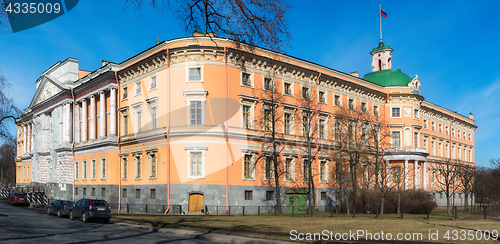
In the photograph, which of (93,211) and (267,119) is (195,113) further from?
(93,211)

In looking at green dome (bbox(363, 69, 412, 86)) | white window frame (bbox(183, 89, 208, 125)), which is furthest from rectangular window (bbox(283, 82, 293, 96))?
green dome (bbox(363, 69, 412, 86))

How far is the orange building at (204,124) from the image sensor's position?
37031 millimetres

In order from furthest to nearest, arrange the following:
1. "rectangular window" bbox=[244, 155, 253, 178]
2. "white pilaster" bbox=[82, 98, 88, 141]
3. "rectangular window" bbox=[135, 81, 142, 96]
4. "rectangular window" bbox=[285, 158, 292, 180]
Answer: "white pilaster" bbox=[82, 98, 88, 141] < "rectangular window" bbox=[285, 158, 292, 180] < "rectangular window" bbox=[135, 81, 142, 96] < "rectangular window" bbox=[244, 155, 253, 178]

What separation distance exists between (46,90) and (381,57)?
52.1 meters

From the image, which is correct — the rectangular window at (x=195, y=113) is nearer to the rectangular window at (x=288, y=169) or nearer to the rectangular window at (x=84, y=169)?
the rectangular window at (x=288, y=169)

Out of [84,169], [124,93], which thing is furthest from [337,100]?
[84,169]

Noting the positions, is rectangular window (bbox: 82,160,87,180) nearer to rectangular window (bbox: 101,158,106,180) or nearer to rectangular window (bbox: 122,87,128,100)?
rectangular window (bbox: 101,158,106,180)

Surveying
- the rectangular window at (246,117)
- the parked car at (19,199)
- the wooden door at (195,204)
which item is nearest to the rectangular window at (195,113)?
the rectangular window at (246,117)

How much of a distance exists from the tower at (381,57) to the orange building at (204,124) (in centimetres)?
725

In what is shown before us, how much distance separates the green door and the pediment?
33.4 metres

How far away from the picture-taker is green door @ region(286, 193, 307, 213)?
42125 millimetres

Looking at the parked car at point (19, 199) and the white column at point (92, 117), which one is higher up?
the white column at point (92, 117)

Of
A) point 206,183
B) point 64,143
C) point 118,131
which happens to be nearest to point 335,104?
point 206,183

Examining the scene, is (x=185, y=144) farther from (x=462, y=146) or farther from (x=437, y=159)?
(x=462, y=146)
